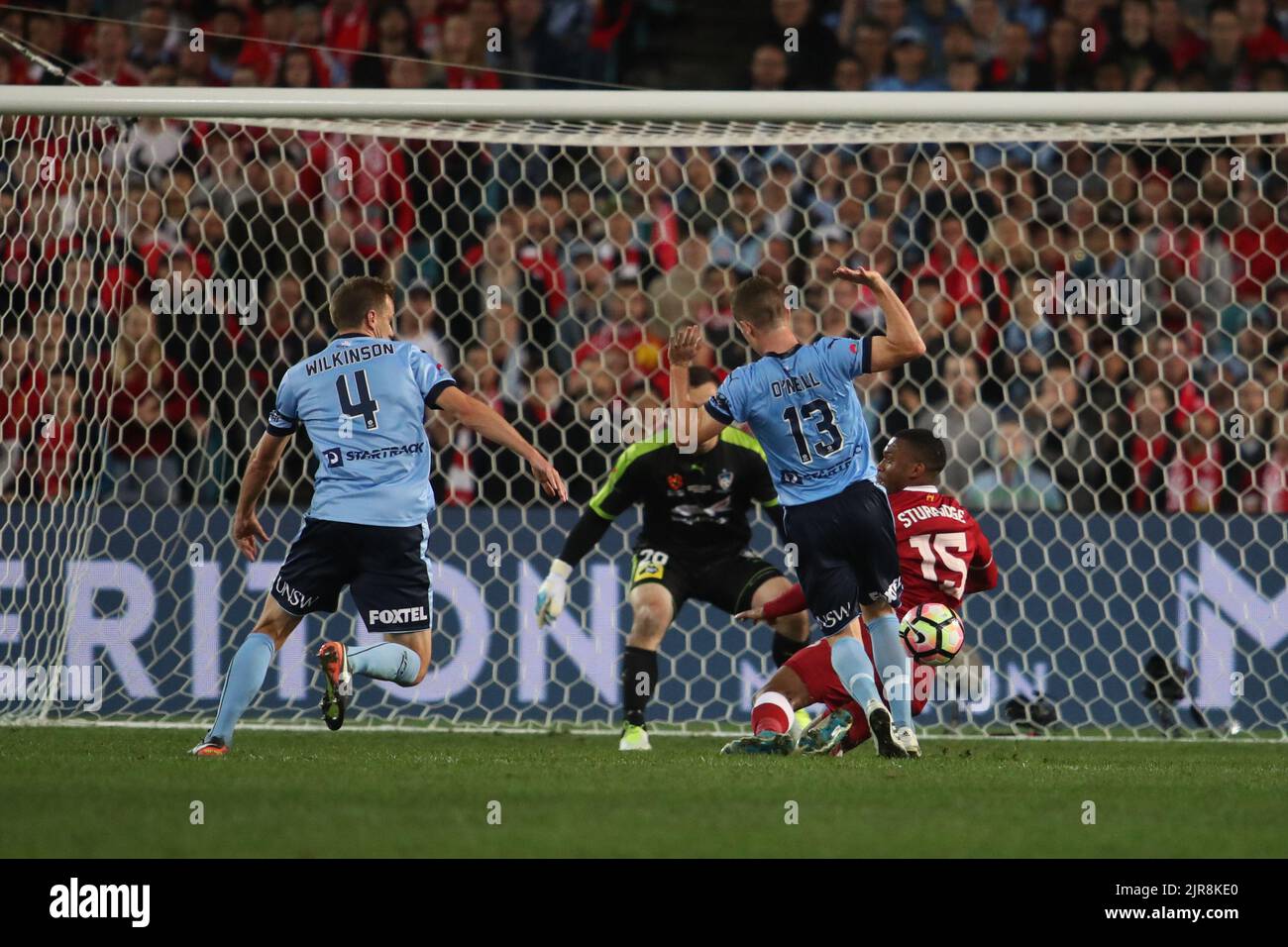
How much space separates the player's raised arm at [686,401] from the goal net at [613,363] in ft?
3.63

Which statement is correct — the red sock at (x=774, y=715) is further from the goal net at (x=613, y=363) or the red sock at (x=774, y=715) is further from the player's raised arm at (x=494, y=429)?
the goal net at (x=613, y=363)

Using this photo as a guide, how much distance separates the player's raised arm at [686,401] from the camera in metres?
6.32

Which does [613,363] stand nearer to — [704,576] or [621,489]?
[621,489]

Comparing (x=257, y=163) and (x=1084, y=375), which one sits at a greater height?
(x=257, y=163)

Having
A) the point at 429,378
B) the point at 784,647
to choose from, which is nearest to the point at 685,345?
the point at 429,378

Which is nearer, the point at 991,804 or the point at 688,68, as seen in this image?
the point at 991,804

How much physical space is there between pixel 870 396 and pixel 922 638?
3.03 meters

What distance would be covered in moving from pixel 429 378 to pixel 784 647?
7.47 feet

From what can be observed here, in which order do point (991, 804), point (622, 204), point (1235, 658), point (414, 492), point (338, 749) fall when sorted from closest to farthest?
point (991, 804) < point (414, 492) < point (338, 749) < point (1235, 658) < point (622, 204)

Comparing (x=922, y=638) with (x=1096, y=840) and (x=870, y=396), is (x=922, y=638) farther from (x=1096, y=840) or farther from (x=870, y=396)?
(x=870, y=396)

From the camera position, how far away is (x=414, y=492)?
20.2 ft

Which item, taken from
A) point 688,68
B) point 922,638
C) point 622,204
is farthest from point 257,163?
point 922,638

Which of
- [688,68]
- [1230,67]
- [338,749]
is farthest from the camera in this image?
[688,68]
